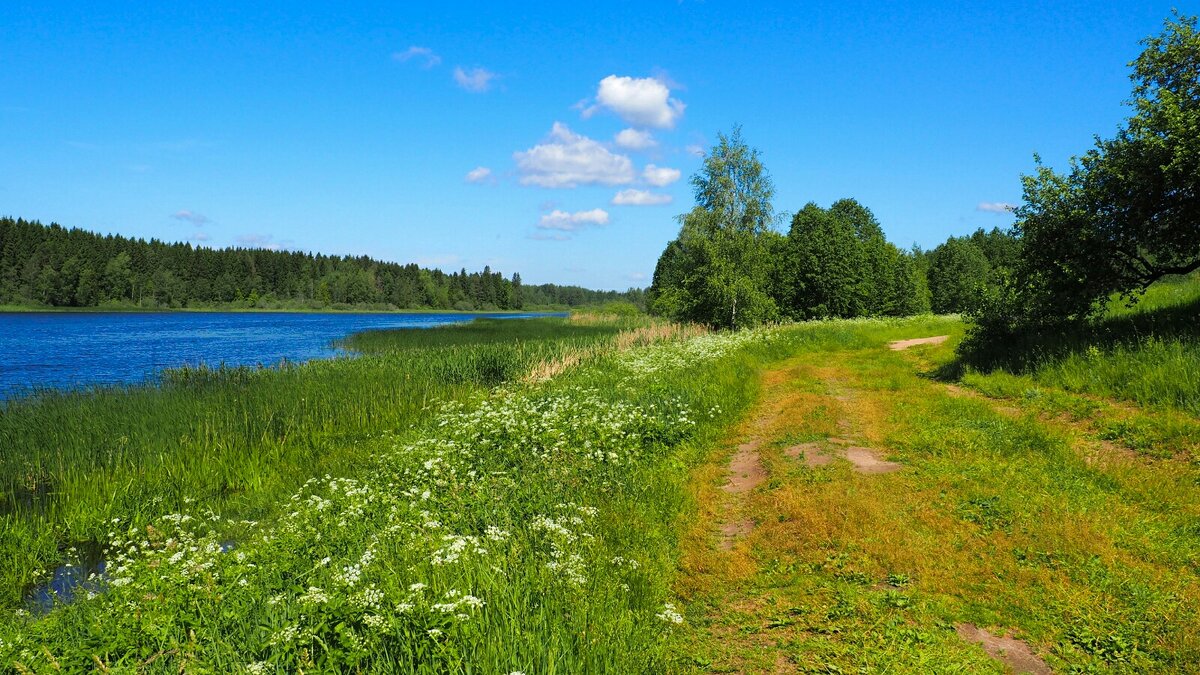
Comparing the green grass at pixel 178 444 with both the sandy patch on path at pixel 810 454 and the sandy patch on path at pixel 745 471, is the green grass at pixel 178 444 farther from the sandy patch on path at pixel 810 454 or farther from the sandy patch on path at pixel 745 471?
the sandy patch on path at pixel 810 454

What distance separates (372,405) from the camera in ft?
55.5

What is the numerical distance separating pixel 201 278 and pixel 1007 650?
162 metres

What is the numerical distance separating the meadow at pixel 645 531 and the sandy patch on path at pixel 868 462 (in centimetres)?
23

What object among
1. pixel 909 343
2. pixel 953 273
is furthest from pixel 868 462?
pixel 953 273

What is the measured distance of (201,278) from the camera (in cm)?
13250

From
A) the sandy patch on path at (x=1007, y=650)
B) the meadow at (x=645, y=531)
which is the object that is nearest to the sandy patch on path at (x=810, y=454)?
the meadow at (x=645, y=531)

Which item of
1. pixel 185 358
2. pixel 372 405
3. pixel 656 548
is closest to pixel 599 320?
pixel 185 358

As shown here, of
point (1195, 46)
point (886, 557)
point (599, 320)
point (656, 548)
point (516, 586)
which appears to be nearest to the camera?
point (516, 586)

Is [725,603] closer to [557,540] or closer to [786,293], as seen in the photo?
[557,540]

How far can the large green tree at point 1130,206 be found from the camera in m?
11.5

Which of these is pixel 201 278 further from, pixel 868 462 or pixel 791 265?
pixel 868 462

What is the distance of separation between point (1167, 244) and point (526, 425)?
14520 mm

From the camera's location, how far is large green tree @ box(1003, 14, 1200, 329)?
11.5m

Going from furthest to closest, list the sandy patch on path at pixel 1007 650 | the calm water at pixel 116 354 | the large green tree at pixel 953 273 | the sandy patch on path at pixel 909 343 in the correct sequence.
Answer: the large green tree at pixel 953 273, the calm water at pixel 116 354, the sandy patch on path at pixel 909 343, the sandy patch on path at pixel 1007 650
